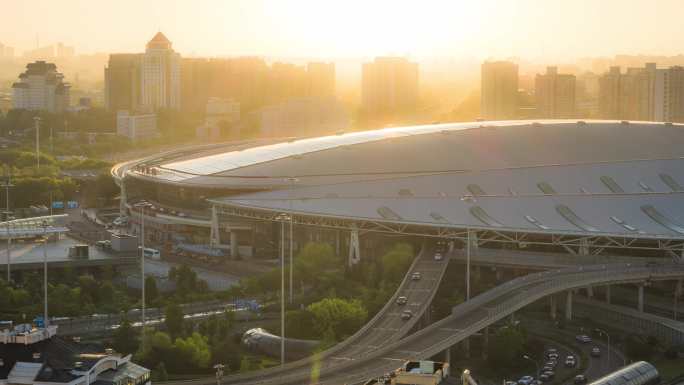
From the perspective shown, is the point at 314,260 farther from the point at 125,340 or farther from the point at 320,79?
the point at 320,79

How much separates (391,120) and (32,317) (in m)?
67.4

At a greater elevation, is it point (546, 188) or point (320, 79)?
point (320, 79)

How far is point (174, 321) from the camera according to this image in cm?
2597

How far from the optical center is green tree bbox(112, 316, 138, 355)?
80.8 feet

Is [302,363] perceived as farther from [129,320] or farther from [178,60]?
[178,60]

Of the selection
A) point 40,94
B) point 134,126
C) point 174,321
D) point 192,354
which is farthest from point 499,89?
point 192,354

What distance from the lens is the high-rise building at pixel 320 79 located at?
10356 centimetres

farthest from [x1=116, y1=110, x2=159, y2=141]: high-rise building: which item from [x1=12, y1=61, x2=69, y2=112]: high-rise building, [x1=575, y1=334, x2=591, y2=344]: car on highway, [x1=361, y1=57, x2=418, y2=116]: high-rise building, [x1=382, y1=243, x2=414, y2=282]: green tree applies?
[x1=575, y1=334, x2=591, y2=344]: car on highway

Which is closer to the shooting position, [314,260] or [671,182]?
[314,260]

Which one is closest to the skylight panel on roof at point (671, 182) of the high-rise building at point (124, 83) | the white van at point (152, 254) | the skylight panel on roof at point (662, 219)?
the skylight panel on roof at point (662, 219)

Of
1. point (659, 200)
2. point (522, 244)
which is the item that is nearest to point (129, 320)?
point (522, 244)

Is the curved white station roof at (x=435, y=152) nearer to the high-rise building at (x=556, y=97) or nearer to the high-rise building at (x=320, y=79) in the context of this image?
the high-rise building at (x=556, y=97)

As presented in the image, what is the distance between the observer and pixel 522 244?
3284cm

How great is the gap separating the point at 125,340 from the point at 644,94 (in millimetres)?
58453
